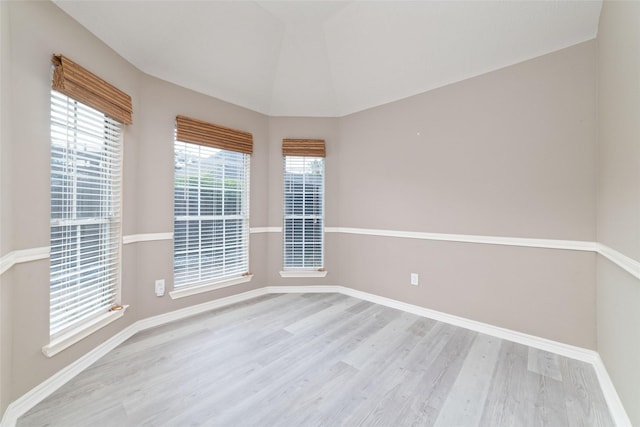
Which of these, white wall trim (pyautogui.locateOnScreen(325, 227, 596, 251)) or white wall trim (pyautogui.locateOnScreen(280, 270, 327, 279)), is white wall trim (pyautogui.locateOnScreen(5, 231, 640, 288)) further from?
white wall trim (pyautogui.locateOnScreen(280, 270, 327, 279))

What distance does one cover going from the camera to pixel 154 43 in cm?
→ 216

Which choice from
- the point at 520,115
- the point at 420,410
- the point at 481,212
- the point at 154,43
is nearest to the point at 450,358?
the point at 420,410

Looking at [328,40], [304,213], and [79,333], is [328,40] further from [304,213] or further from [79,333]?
[79,333]

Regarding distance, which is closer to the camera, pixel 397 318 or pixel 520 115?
pixel 520 115

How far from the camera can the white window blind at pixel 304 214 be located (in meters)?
3.44

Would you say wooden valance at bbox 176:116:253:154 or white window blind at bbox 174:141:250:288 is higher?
wooden valance at bbox 176:116:253:154

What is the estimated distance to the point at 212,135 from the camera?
279 cm

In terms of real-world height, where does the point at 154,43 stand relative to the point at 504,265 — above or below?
above

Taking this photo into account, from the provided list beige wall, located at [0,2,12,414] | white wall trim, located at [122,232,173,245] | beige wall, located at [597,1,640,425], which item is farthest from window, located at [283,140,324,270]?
beige wall, located at [597,1,640,425]

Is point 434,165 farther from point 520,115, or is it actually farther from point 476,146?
point 520,115

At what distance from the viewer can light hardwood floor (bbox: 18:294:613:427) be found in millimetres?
1376

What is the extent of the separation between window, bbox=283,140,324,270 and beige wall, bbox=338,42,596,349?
61 centimetres

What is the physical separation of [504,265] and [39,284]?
3.42m

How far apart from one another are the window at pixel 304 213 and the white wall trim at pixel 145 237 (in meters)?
1.40
